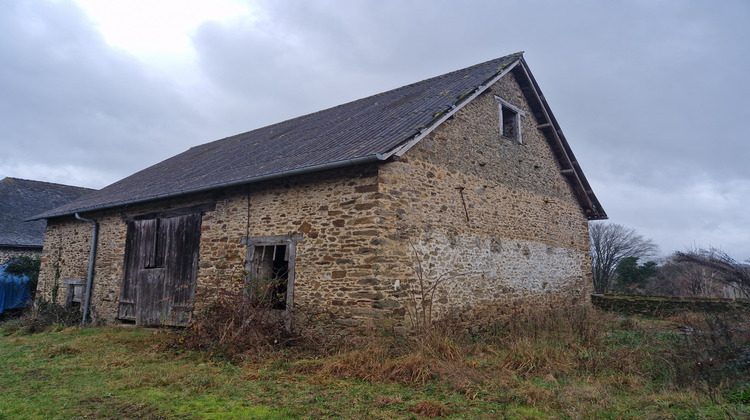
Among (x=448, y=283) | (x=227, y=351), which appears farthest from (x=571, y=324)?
(x=227, y=351)

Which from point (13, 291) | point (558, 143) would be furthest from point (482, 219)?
point (13, 291)

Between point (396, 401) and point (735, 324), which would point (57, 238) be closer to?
point (396, 401)

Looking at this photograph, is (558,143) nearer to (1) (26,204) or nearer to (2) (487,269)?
(2) (487,269)

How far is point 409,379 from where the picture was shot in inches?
217

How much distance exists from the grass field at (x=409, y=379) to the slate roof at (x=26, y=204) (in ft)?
39.2

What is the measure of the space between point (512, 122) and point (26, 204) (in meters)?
20.0

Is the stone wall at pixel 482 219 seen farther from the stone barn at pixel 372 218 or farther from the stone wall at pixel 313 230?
the stone wall at pixel 313 230

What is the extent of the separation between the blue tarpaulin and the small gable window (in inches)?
600

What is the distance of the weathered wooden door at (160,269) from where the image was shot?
9938 millimetres

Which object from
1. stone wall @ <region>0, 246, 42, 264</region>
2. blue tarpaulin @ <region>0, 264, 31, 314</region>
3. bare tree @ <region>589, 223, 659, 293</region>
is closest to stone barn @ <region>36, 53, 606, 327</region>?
blue tarpaulin @ <region>0, 264, 31, 314</region>

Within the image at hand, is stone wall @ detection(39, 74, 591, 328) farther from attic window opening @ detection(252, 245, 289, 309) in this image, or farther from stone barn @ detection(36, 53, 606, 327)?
attic window opening @ detection(252, 245, 289, 309)

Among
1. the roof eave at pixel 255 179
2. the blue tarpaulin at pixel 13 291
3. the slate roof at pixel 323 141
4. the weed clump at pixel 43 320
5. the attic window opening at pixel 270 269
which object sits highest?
the slate roof at pixel 323 141

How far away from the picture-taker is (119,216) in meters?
11.8

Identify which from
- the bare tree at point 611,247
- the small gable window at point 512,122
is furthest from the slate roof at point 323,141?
the bare tree at point 611,247
